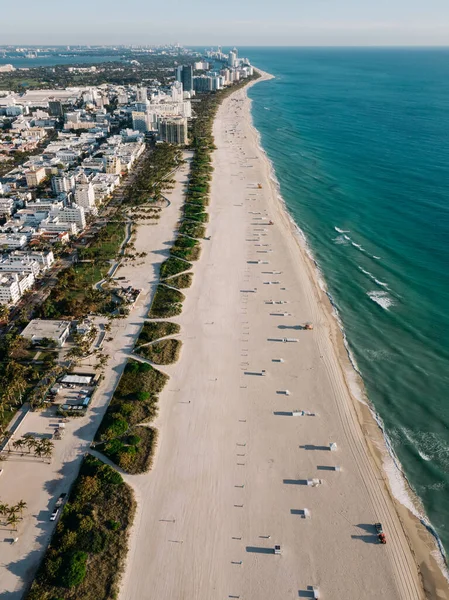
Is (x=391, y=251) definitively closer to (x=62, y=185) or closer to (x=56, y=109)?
(x=62, y=185)

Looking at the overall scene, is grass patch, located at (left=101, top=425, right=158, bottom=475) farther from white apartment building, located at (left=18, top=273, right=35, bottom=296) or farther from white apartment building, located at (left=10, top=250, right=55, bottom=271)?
white apartment building, located at (left=10, top=250, right=55, bottom=271)

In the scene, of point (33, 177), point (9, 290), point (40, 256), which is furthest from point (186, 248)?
point (33, 177)

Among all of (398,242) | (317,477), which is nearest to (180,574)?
(317,477)

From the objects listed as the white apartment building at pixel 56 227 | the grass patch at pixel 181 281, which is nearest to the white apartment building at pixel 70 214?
the white apartment building at pixel 56 227

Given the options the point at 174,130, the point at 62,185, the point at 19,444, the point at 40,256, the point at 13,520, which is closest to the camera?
the point at 13,520

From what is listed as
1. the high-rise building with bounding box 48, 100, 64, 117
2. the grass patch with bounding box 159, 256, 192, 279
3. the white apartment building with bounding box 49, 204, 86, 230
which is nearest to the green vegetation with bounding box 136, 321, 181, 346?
the grass patch with bounding box 159, 256, 192, 279

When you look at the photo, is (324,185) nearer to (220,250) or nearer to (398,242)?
(398,242)

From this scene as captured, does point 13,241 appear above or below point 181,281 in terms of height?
above
